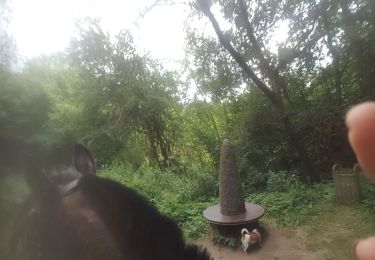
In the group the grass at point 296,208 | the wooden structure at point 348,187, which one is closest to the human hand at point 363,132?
the grass at point 296,208

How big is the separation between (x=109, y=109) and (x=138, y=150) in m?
2.09

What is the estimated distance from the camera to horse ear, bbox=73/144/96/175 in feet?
3.77

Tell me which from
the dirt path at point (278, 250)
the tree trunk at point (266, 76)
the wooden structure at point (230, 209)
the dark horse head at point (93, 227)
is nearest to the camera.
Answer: the dark horse head at point (93, 227)

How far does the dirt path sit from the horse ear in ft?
15.7

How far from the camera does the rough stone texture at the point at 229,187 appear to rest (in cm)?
596

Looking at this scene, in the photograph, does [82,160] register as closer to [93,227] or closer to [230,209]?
[93,227]

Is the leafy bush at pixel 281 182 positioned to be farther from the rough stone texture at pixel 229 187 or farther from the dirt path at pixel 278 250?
the rough stone texture at pixel 229 187

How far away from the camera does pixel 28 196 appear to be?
936 millimetres

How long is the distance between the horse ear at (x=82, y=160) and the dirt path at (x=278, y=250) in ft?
15.7

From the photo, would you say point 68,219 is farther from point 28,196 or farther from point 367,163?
point 367,163

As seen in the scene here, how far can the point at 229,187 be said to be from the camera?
19.9 feet

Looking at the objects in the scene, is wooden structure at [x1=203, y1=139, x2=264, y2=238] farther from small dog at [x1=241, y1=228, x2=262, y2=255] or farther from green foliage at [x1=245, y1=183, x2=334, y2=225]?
green foliage at [x1=245, y1=183, x2=334, y2=225]

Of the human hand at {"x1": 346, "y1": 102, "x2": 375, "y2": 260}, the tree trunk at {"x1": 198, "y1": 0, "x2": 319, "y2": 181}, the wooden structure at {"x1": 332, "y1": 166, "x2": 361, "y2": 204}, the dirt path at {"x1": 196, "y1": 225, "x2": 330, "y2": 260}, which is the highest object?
the tree trunk at {"x1": 198, "y1": 0, "x2": 319, "y2": 181}

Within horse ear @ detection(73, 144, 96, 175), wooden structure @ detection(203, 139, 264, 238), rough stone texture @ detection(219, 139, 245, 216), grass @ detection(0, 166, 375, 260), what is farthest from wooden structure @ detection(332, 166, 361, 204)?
horse ear @ detection(73, 144, 96, 175)
